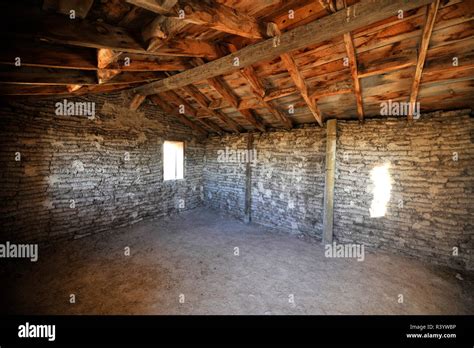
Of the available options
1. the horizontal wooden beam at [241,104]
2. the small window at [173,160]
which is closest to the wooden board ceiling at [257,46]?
the horizontal wooden beam at [241,104]

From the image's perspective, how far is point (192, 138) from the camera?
25.0ft

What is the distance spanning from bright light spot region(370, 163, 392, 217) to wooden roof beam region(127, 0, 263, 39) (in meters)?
3.83

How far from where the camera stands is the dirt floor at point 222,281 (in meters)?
3.00

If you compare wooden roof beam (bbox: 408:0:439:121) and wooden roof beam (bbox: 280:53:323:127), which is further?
wooden roof beam (bbox: 280:53:323:127)

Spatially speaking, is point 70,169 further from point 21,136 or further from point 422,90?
point 422,90

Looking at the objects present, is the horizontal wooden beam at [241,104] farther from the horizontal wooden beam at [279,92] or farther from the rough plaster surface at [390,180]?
the rough plaster surface at [390,180]

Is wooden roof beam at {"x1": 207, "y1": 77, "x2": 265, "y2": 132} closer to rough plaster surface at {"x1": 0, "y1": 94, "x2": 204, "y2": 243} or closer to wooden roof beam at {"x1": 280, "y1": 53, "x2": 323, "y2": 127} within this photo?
wooden roof beam at {"x1": 280, "y1": 53, "x2": 323, "y2": 127}

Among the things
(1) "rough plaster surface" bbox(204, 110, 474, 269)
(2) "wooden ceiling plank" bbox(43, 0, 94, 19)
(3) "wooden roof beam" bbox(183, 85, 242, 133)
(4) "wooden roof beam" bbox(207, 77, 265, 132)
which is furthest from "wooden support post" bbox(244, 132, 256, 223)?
(2) "wooden ceiling plank" bbox(43, 0, 94, 19)

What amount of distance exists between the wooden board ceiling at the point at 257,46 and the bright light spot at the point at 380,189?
4.22ft

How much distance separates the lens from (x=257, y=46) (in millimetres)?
3004

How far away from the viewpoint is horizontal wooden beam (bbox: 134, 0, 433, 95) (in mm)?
2129

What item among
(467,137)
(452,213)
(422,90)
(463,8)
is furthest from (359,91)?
(452,213)

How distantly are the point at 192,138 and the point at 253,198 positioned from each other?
3.12 m
